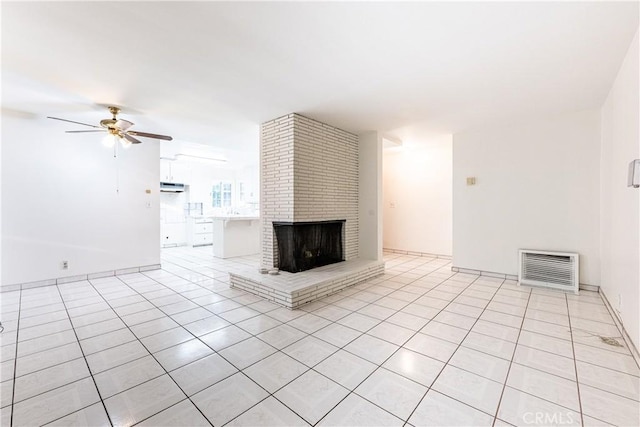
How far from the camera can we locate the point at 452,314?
313 cm

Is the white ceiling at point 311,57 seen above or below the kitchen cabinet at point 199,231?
above

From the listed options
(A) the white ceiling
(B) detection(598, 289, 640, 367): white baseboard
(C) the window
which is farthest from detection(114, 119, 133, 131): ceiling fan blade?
(C) the window

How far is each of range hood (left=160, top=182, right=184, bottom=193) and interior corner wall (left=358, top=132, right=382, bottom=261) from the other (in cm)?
627

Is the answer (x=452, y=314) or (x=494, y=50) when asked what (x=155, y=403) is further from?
(x=494, y=50)

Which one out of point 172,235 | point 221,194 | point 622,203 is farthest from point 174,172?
point 622,203

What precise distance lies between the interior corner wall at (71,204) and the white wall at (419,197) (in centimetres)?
564

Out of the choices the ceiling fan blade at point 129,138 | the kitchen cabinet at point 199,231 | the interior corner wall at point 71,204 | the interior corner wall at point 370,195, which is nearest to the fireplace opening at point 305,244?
the interior corner wall at point 370,195

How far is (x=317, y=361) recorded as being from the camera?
7.15ft

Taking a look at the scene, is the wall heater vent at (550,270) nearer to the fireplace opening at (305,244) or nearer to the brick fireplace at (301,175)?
the brick fireplace at (301,175)

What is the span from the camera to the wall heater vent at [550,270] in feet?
12.9

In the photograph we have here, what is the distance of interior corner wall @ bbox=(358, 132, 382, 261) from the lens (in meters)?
5.19

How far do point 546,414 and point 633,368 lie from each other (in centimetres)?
112

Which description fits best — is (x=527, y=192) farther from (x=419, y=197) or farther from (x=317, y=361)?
(x=317, y=361)

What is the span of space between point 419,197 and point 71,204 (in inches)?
282
